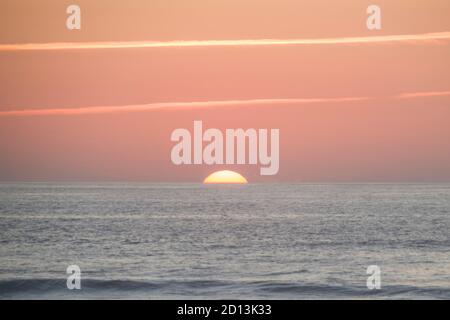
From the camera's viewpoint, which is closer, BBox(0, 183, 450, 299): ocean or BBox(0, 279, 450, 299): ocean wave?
BBox(0, 279, 450, 299): ocean wave

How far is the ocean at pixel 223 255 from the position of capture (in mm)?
38688

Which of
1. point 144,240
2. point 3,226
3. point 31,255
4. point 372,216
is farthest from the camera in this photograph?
point 372,216

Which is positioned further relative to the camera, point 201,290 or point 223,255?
point 223,255

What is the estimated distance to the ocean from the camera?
3869 cm

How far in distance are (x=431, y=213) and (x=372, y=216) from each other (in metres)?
8.31

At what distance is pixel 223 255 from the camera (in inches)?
2265

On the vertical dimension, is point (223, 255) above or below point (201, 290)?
above

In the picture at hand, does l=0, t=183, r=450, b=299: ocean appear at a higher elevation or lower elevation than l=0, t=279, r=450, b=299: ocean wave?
higher

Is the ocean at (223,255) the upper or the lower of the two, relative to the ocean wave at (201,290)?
upper

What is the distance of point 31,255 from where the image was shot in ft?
183

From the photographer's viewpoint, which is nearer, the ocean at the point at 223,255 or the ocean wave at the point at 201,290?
the ocean wave at the point at 201,290
